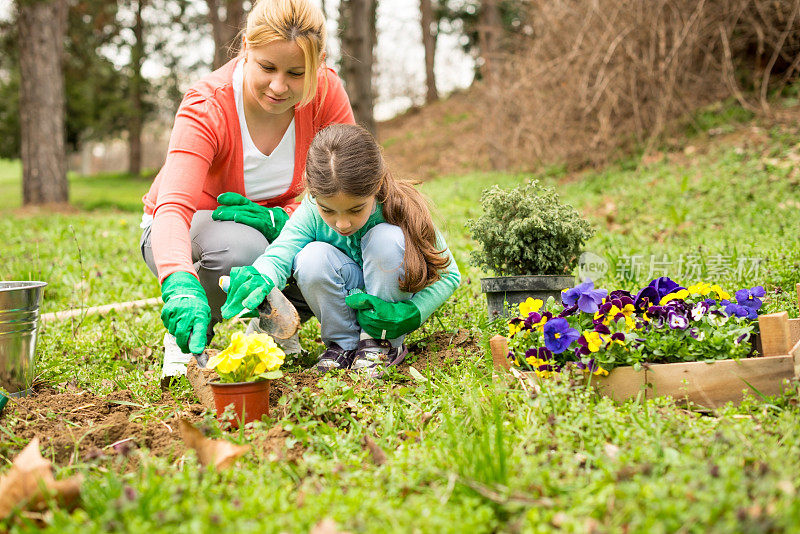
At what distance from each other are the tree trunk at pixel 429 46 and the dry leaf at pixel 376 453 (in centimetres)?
Result: 1679

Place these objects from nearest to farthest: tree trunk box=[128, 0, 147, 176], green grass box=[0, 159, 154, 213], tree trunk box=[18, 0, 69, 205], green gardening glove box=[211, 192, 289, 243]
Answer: green gardening glove box=[211, 192, 289, 243] < tree trunk box=[18, 0, 69, 205] < green grass box=[0, 159, 154, 213] < tree trunk box=[128, 0, 147, 176]

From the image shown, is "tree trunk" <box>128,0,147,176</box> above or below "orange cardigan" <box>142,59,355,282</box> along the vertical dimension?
above

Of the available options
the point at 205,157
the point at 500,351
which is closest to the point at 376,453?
the point at 500,351

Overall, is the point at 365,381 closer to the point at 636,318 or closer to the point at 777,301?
the point at 636,318

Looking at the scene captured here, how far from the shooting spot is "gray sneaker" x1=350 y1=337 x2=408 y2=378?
Result: 2.47 metres

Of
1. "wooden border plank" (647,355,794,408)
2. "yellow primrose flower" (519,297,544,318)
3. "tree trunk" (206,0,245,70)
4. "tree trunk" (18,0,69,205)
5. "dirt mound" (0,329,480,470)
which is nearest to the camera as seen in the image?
"dirt mound" (0,329,480,470)

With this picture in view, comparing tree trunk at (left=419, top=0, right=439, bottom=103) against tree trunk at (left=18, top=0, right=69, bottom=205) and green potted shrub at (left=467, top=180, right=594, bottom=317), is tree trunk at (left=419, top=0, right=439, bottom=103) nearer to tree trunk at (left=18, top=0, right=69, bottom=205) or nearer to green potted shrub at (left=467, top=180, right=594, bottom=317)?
tree trunk at (left=18, top=0, right=69, bottom=205)

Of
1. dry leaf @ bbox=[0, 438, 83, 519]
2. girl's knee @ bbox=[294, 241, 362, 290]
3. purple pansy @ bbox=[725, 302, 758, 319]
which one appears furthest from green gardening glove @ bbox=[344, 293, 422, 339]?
dry leaf @ bbox=[0, 438, 83, 519]

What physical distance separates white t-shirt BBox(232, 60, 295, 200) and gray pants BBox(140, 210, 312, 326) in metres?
0.25

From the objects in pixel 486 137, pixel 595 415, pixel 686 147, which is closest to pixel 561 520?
pixel 595 415

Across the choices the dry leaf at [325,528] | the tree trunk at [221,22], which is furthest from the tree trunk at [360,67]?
the dry leaf at [325,528]

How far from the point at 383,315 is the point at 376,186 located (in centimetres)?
50

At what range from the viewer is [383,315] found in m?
2.48

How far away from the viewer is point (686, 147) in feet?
20.7
